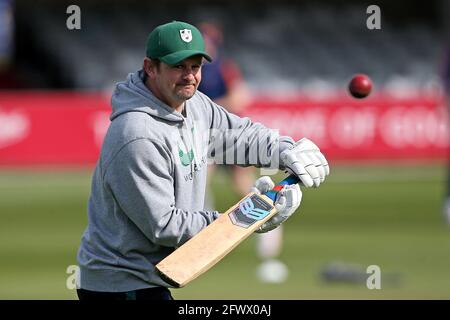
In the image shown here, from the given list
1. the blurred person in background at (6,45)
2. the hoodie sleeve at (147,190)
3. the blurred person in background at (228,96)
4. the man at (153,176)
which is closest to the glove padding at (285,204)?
the man at (153,176)

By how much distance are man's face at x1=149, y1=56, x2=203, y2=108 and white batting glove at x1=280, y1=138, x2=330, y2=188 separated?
0.70m

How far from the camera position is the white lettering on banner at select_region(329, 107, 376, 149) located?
2397cm

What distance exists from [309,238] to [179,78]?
29.7ft

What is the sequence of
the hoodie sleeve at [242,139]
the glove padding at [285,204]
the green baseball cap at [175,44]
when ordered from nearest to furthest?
the green baseball cap at [175,44], the glove padding at [285,204], the hoodie sleeve at [242,139]

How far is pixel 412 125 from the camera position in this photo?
24.0m

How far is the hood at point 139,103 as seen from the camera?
20.0 ft

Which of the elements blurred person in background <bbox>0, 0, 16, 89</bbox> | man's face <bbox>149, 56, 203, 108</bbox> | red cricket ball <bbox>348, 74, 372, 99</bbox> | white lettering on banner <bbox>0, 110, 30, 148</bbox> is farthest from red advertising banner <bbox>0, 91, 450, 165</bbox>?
man's face <bbox>149, 56, 203, 108</bbox>

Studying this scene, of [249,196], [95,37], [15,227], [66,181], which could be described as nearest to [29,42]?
[95,37]

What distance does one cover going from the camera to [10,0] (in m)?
27.8

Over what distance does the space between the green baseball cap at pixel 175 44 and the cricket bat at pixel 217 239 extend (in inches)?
33.5

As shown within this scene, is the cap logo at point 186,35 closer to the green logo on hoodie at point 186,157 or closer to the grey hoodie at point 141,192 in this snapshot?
the grey hoodie at point 141,192

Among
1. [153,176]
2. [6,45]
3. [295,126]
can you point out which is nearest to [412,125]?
[295,126]

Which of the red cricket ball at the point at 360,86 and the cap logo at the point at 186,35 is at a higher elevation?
the cap logo at the point at 186,35

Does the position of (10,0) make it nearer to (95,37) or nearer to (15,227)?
(95,37)
